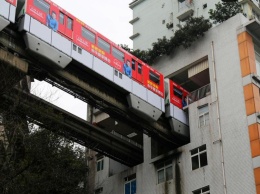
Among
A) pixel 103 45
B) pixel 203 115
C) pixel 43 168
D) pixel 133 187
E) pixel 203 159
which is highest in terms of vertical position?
pixel 103 45

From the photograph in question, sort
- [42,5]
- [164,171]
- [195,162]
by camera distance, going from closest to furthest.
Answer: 1. [42,5]
2. [195,162]
3. [164,171]

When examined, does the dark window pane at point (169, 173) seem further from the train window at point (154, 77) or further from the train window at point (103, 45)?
the train window at point (103, 45)

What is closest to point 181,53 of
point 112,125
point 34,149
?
point 112,125

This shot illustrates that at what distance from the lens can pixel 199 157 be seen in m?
27.3

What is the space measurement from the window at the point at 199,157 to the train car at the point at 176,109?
5.03ft

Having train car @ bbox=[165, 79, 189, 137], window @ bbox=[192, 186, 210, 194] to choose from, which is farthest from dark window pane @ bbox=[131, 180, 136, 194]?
window @ bbox=[192, 186, 210, 194]

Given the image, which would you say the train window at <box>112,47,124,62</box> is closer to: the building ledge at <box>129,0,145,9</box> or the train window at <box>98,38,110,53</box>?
the train window at <box>98,38,110,53</box>

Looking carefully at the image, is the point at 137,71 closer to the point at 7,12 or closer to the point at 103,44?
the point at 103,44

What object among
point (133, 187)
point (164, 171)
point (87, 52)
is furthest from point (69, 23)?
point (133, 187)

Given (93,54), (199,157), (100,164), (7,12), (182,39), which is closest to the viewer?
(7,12)

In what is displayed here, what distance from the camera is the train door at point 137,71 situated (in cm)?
2672

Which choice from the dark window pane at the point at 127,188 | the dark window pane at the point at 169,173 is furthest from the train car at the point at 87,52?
the dark window pane at the point at 127,188

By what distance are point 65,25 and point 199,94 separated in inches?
366

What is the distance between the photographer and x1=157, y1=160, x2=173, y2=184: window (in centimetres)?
2846
